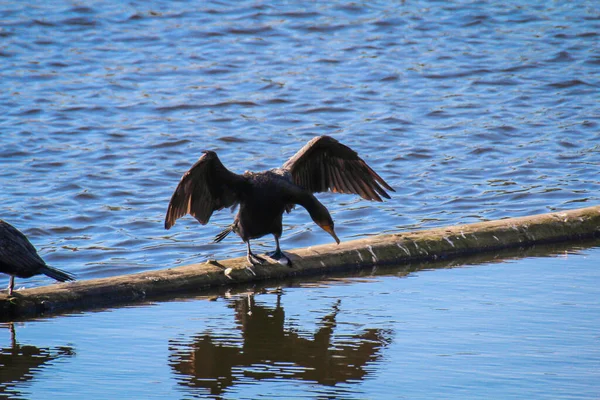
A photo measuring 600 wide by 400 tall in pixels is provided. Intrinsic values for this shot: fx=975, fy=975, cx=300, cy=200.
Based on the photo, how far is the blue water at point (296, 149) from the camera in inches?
207

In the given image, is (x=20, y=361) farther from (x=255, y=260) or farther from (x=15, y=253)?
(x=255, y=260)

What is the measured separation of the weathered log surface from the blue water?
151 millimetres

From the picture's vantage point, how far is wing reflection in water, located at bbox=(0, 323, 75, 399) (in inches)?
197

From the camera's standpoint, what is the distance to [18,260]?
637 centimetres

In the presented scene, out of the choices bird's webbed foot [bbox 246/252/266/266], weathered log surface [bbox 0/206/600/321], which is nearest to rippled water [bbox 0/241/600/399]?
weathered log surface [bbox 0/206/600/321]

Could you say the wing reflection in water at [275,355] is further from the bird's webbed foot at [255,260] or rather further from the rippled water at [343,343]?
the bird's webbed foot at [255,260]

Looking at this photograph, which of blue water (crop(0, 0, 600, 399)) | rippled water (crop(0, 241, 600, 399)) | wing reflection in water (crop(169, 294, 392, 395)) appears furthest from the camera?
blue water (crop(0, 0, 600, 399))

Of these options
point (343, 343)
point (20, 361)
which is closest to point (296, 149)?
point (343, 343)

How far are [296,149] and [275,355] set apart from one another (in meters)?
7.53

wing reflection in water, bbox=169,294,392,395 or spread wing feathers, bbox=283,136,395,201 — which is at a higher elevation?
spread wing feathers, bbox=283,136,395,201

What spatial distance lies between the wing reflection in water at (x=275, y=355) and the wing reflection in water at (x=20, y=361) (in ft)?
2.17

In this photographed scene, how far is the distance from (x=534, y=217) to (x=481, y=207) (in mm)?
2255

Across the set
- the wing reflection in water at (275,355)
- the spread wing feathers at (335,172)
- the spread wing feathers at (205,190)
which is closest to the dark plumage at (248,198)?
the spread wing feathers at (205,190)

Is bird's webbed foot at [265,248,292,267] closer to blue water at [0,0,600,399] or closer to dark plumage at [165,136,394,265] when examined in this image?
dark plumage at [165,136,394,265]
